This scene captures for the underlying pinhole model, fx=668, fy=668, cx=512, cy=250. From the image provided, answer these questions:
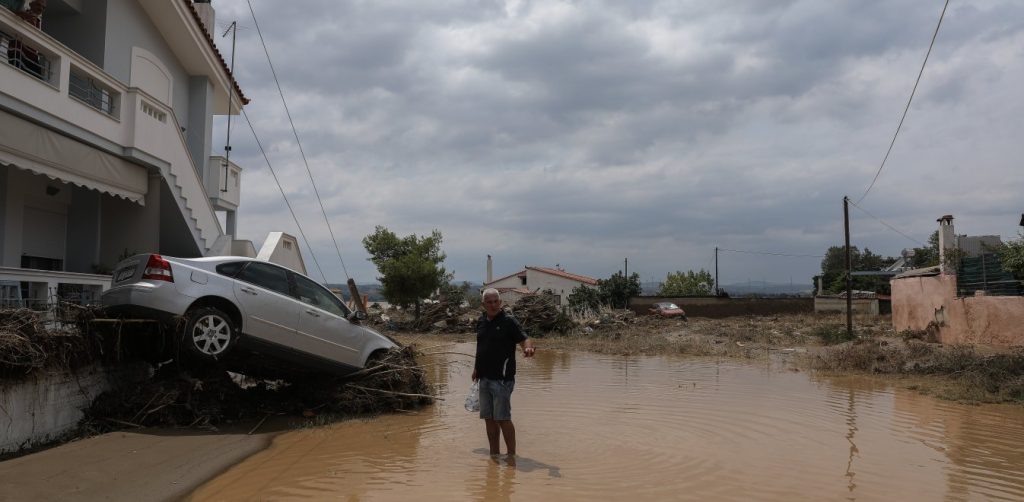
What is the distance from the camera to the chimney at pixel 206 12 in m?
17.9

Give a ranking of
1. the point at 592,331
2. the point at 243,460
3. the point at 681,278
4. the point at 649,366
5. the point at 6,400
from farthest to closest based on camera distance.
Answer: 1. the point at 681,278
2. the point at 592,331
3. the point at 649,366
4. the point at 243,460
5. the point at 6,400

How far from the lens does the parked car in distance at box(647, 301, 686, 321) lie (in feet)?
137

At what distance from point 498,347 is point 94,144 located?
26.6ft

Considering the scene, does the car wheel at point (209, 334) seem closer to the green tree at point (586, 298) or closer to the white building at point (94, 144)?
the white building at point (94, 144)

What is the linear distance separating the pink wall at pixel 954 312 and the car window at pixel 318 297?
1833 centimetres

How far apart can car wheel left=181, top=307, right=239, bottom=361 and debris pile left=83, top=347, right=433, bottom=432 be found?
0.60m

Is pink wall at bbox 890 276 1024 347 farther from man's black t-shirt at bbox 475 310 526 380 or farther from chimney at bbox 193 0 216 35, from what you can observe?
chimney at bbox 193 0 216 35

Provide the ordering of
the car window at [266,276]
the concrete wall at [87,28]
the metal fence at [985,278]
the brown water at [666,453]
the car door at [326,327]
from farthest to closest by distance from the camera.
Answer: the metal fence at [985,278] < the concrete wall at [87,28] < the car door at [326,327] < the car window at [266,276] < the brown water at [666,453]

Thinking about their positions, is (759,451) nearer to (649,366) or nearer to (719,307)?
(649,366)

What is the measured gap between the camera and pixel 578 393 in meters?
12.5

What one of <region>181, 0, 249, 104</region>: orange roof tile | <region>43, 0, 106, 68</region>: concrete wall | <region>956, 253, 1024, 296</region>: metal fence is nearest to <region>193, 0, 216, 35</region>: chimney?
<region>181, 0, 249, 104</region>: orange roof tile

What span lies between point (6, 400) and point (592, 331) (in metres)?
25.8

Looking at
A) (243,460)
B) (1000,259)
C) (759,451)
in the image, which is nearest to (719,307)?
(1000,259)

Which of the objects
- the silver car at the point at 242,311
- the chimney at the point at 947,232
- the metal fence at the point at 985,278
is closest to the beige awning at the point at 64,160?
the silver car at the point at 242,311
